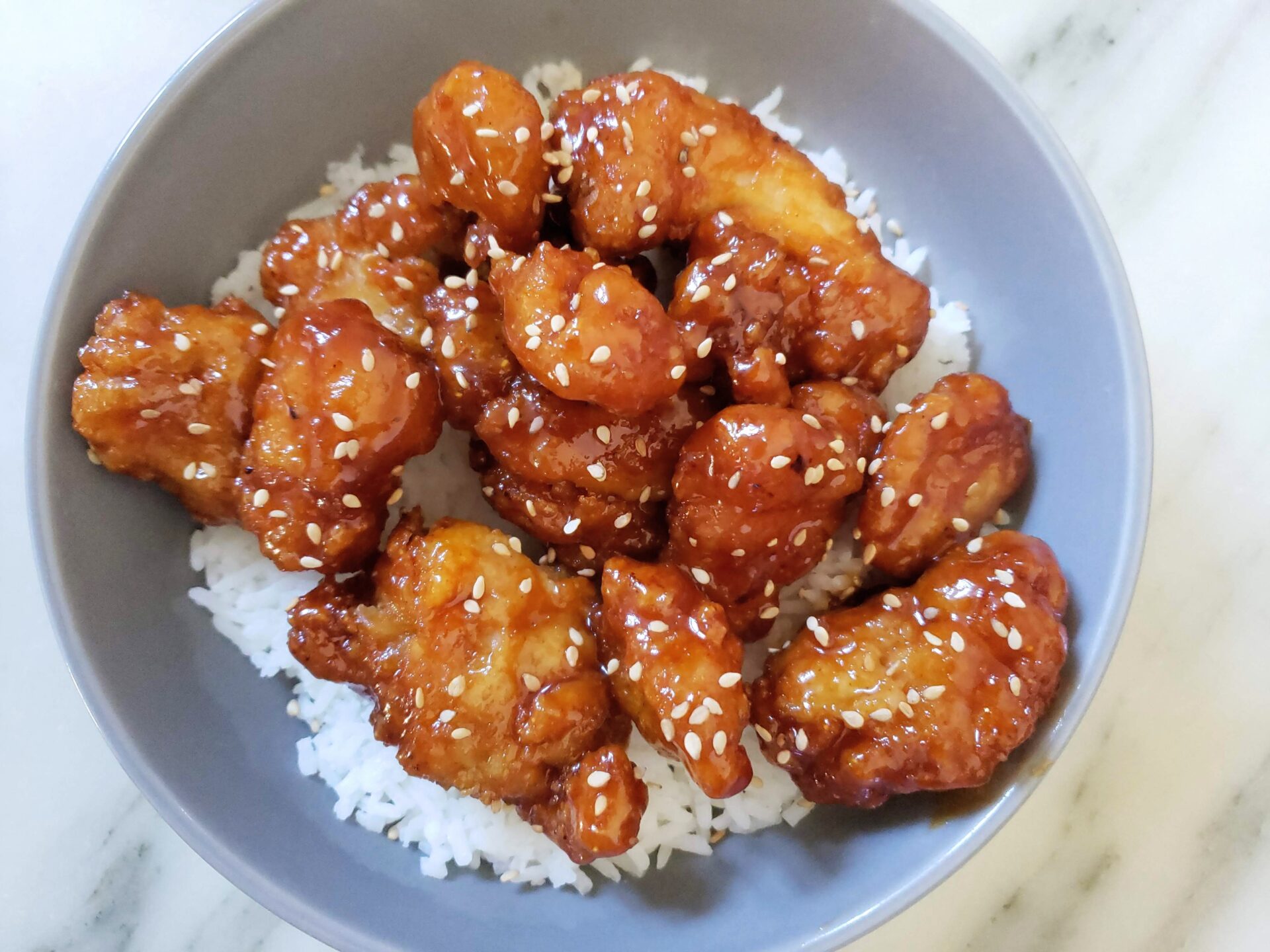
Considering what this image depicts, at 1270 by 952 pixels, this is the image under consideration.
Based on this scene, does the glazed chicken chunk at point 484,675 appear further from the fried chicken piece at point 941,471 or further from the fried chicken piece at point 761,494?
the fried chicken piece at point 941,471

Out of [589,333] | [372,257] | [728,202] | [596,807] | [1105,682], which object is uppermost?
[728,202]

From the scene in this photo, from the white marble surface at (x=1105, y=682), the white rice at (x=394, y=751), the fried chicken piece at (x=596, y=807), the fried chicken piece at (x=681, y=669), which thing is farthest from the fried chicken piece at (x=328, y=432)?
the white marble surface at (x=1105, y=682)

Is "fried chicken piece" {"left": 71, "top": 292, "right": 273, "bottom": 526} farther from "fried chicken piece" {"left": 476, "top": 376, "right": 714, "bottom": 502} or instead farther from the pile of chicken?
"fried chicken piece" {"left": 476, "top": 376, "right": 714, "bottom": 502}

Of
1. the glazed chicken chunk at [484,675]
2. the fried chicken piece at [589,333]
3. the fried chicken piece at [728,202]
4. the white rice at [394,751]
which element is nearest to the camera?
the fried chicken piece at [589,333]

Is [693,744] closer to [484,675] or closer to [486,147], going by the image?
[484,675]

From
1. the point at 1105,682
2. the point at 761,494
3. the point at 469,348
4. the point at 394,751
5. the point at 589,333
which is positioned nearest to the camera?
the point at 589,333

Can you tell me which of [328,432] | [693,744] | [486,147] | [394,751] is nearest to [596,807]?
[693,744]

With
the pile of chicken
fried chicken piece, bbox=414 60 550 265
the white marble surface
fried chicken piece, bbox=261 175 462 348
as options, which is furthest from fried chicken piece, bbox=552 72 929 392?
the white marble surface
